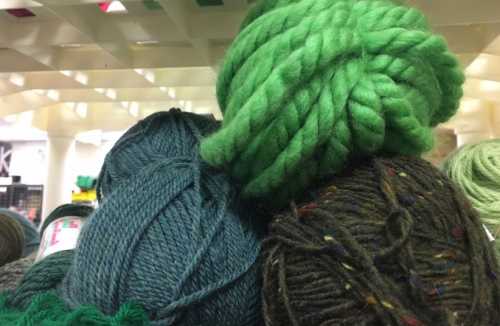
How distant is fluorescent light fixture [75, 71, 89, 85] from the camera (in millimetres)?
904

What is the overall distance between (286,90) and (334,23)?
0.07m

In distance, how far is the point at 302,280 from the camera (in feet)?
0.99

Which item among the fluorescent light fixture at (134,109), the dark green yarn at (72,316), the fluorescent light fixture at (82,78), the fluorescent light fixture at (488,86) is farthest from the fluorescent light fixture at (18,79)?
the fluorescent light fixture at (488,86)

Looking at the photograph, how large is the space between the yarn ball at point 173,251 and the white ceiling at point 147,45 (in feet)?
0.87

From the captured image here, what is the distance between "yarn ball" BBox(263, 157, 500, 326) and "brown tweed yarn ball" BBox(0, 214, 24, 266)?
1.71 ft

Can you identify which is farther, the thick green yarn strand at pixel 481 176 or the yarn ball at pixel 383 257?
the thick green yarn strand at pixel 481 176

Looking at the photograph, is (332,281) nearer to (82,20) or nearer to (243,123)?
(243,123)

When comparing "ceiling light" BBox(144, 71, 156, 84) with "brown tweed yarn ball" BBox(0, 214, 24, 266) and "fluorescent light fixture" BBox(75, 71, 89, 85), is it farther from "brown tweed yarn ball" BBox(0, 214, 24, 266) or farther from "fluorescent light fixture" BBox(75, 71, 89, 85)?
"brown tweed yarn ball" BBox(0, 214, 24, 266)

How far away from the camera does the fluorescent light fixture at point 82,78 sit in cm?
90

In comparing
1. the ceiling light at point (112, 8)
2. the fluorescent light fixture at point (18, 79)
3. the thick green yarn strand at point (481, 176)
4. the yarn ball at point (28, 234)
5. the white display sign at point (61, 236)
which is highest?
the ceiling light at point (112, 8)

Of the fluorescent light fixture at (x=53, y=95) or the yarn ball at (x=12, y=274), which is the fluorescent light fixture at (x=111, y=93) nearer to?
the fluorescent light fixture at (x=53, y=95)

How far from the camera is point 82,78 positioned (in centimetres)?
92

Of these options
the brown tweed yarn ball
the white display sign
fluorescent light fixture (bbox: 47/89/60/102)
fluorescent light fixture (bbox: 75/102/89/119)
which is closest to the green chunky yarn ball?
the white display sign

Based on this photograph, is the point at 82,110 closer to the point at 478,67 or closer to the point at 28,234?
the point at 28,234
